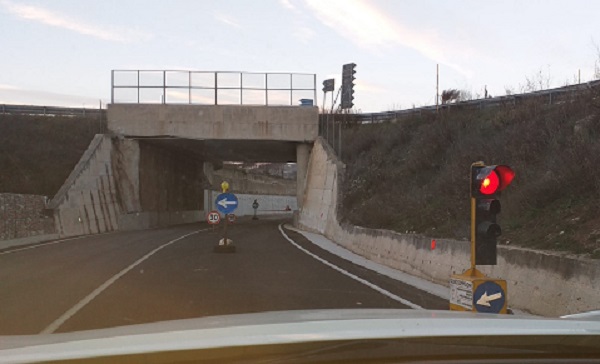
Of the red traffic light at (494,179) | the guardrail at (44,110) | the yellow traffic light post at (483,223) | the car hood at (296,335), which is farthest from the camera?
the guardrail at (44,110)

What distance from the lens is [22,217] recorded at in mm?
23734

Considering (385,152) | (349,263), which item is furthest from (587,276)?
(385,152)

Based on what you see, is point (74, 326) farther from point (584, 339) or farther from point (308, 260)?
point (308, 260)

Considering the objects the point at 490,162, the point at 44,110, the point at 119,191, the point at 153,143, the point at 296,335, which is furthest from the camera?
the point at 44,110

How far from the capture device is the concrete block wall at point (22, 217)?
22.1 m

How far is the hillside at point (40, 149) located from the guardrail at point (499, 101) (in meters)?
19.6

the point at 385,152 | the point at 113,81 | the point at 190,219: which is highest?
the point at 113,81

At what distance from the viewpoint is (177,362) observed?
7.11 ft

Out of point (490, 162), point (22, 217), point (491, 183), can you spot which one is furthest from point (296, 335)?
point (22, 217)

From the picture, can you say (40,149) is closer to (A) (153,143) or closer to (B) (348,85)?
(A) (153,143)

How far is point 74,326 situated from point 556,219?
8.95 meters

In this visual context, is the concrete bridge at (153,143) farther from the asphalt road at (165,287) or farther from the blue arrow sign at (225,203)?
the asphalt road at (165,287)

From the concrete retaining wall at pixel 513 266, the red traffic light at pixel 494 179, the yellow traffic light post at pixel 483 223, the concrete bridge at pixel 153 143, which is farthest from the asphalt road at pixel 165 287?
the concrete bridge at pixel 153 143

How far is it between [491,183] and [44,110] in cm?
4871
